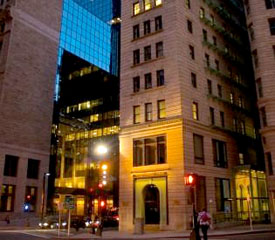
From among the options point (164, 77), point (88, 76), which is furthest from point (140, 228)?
point (88, 76)

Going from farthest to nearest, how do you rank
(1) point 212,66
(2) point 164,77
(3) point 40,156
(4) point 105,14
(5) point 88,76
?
1. (4) point 105,14
2. (5) point 88,76
3. (3) point 40,156
4. (1) point 212,66
5. (2) point 164,77

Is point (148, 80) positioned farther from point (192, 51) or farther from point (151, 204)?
point (151, 204)

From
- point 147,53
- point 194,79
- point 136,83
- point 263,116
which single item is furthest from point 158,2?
point 263,116

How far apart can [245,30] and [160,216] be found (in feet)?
118

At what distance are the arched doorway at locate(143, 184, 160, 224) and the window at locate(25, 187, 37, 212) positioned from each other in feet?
108

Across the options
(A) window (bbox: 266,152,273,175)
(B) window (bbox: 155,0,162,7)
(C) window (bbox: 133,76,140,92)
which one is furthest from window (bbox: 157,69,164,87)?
(A) window (bbox: 266,152,273,175)

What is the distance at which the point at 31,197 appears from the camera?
6525cm

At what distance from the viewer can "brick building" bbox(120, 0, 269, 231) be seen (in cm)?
3831

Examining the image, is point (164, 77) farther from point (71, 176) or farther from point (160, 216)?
point (71, 176)

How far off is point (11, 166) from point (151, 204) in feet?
111

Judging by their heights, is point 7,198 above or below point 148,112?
below

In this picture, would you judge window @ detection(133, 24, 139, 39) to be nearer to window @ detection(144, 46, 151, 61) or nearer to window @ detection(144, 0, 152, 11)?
window @ detection(144, 0, 152, 11)

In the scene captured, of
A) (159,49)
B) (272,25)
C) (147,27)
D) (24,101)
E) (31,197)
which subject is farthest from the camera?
(31,197)

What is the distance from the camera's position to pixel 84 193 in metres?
86.6
